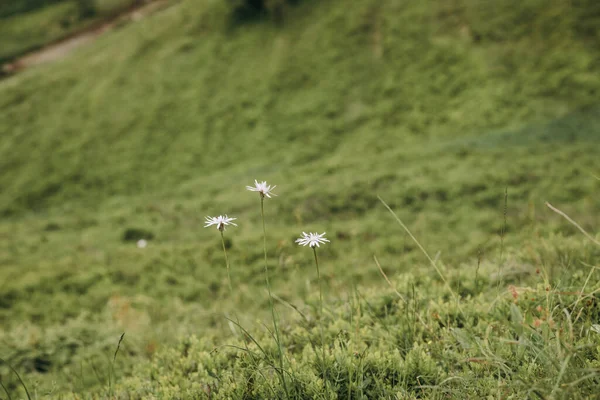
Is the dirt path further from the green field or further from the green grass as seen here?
the green field

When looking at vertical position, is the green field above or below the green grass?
below

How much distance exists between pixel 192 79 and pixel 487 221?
25.5 m

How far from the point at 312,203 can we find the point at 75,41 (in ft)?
146

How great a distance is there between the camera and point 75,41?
45.7 m

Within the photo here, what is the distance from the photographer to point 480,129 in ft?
70.5

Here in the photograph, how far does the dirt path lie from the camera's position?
43.2 meters

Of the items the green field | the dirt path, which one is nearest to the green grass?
the dirt path

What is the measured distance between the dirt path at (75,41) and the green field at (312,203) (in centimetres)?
575

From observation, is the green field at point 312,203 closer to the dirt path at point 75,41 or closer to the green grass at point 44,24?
Result: the dirt path at point 75,41

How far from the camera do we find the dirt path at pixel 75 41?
142 feet

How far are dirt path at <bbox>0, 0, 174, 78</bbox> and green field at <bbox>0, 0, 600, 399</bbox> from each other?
18.9 ft

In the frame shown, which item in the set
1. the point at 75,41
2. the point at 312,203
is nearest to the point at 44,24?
the point at 75,41

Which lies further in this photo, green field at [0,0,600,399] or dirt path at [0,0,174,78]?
dirt path at [0,0,174,78]

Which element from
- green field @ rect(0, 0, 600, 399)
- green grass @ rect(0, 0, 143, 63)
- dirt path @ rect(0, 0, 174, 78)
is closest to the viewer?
green field @ rect(0, 0, 600, 399)
